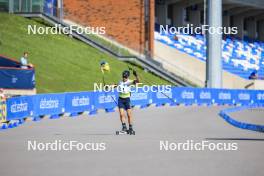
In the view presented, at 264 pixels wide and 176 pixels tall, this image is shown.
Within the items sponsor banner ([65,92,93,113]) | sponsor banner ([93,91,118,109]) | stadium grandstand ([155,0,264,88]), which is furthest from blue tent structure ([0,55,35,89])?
stadium grandstand ([155,0,264,88])

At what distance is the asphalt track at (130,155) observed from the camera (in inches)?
443

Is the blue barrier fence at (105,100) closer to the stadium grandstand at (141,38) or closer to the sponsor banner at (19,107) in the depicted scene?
the sponsor banner at (19,107)

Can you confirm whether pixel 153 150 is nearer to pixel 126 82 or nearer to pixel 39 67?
pixel 126 82

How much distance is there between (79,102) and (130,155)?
56.7 ft

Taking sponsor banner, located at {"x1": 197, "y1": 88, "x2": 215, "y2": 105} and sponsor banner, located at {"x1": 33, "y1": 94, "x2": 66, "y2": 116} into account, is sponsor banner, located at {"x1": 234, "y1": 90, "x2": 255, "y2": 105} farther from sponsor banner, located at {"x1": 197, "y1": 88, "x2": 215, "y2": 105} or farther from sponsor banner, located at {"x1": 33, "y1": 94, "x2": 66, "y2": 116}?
sponsor banner, located at {"x1": 33, "y1": 94, "x2": 66, "y2": 116}

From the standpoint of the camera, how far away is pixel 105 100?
3353cm

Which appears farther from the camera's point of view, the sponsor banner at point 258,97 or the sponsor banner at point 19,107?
the sponsor banner at point 258,97

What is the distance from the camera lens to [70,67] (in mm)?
43406

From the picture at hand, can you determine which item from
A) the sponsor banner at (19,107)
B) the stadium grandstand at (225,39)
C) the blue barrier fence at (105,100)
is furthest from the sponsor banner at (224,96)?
the sponsor banner at (19,107)

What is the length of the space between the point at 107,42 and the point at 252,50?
914 inches

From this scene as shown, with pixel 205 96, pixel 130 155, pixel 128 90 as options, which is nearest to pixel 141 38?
pixel 205 96

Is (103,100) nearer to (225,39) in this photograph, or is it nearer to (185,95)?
(185,95)

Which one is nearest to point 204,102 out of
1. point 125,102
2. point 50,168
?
point 125,102

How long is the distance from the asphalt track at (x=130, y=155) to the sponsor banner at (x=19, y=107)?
1.23 meters
